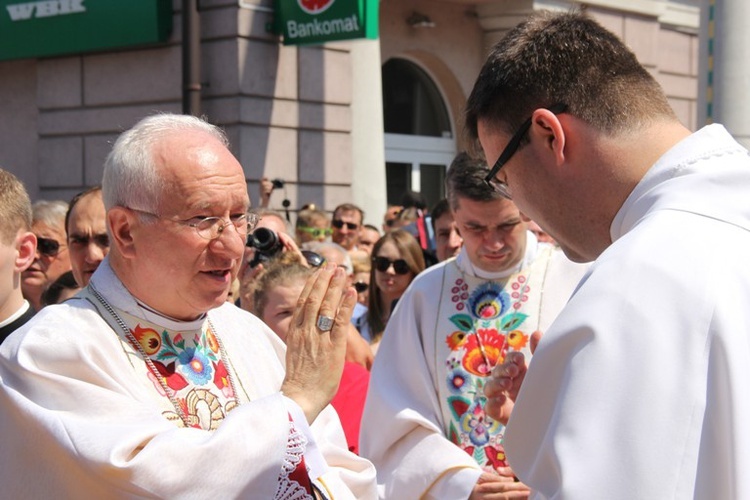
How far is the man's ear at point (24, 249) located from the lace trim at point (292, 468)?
162 cm

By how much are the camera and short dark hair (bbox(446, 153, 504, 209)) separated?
1.07 m

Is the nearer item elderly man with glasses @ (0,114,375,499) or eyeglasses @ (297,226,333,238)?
elderly man with glasses @ (0,114,375,499)

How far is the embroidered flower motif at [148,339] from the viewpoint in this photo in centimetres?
303

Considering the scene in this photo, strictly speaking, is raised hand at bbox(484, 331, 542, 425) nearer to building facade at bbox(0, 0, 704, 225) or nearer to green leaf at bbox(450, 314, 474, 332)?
green leaf at bbox(450, 314, 474, 332)

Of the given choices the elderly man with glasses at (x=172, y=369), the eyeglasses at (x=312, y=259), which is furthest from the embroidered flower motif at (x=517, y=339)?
the elderly man with glasses at (x=172, y=369)

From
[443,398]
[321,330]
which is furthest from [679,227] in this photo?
[443,398]

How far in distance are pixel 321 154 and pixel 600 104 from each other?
32.4 ft

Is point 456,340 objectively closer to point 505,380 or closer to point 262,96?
point 505,380

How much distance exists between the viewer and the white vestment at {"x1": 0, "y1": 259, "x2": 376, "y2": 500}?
2.66m

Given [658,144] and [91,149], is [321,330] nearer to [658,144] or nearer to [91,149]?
[658,144]

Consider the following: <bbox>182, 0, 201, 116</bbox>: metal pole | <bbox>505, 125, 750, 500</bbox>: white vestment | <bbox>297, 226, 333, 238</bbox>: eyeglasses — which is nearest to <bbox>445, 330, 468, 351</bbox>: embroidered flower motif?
<bbox>505, 125, 750, 500</bbox>: white vestment

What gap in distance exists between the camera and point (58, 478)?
8.90ft

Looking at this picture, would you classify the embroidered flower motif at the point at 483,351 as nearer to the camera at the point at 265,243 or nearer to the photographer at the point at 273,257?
the photographer at the point at 273,257

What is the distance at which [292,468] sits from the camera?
280 cm
